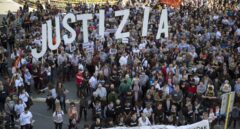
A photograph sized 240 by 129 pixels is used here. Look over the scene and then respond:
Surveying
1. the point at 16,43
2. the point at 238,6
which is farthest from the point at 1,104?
the point at 238,6

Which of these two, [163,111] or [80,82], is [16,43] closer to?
[80,82]

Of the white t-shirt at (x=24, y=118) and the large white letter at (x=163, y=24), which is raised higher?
the large white letter at (x=163, y=24)

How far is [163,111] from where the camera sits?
61.8 ft

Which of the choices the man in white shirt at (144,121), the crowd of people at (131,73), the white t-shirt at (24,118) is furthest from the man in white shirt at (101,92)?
the white t-shirt at (24,118)

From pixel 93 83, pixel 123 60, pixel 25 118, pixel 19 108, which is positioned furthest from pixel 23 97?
pixel 123 60

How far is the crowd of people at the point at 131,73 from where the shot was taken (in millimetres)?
18578

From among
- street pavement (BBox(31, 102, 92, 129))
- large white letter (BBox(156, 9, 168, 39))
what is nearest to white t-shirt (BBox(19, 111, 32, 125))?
street pavement (BBox(31, 102, 92, 129))

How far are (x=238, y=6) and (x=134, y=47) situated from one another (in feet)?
35.1

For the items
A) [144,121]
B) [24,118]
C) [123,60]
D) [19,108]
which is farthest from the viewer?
[123,60]

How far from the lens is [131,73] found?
21.1 meters

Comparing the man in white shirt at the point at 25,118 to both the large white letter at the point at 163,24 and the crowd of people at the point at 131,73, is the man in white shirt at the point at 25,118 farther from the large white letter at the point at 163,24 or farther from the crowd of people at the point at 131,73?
the large white letter at the point at 163,24

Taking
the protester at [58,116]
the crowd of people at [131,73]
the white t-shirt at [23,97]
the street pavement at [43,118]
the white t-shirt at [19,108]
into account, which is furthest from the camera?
the street pavement at [43,118]

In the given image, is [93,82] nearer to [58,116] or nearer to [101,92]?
[101,92]

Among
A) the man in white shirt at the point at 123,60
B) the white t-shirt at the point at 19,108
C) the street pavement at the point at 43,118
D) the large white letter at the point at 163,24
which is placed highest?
the large white letter at the point at 163,24
